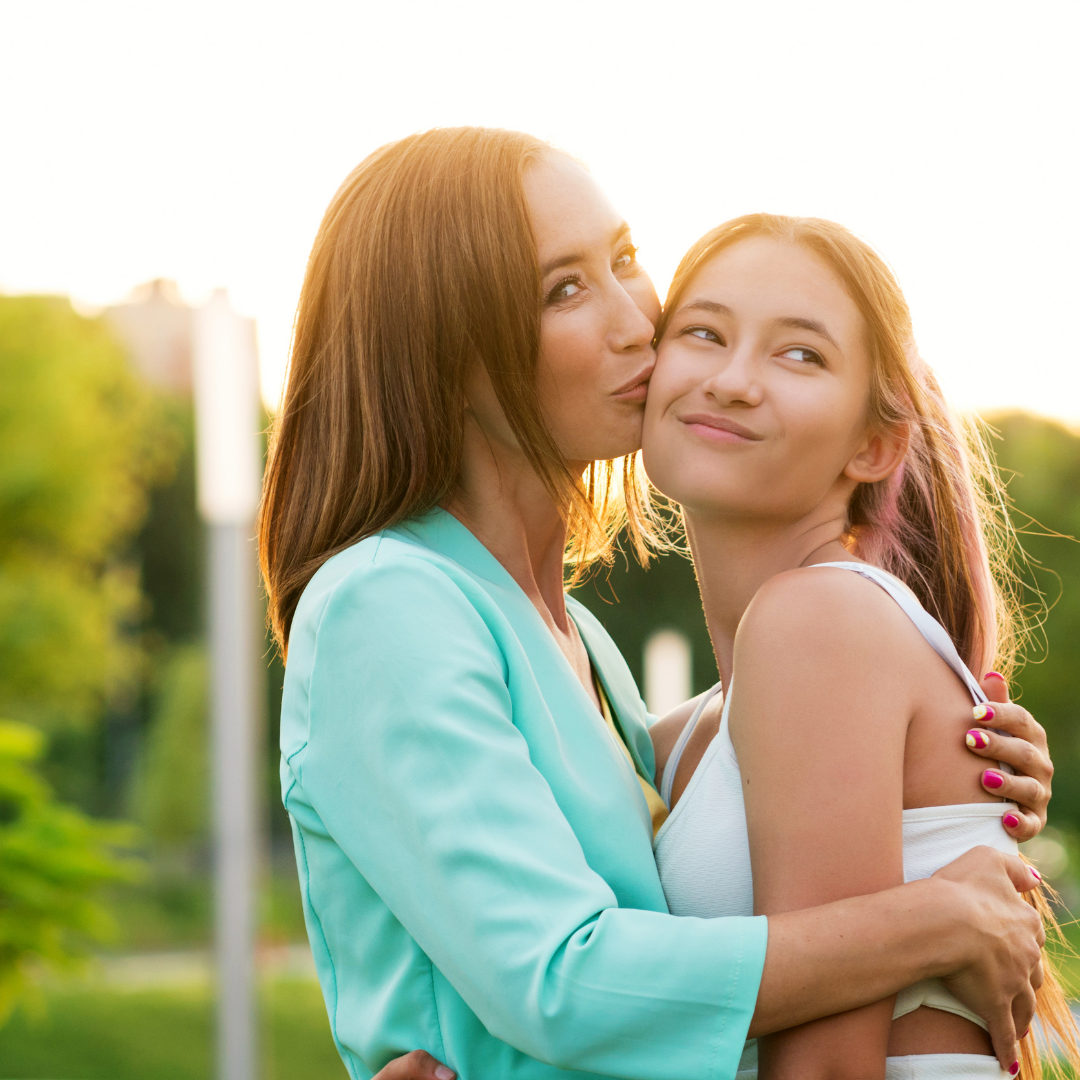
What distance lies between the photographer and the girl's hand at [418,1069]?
5.61 ft

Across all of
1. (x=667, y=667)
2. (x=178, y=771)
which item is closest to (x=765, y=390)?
(x=667, y=667)

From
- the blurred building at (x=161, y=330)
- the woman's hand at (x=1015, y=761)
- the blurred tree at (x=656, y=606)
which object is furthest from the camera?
the blurred building at (x=161, y=330)

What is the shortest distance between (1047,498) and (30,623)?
16.9 meters

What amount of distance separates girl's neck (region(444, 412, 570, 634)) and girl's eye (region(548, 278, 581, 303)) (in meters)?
0.26

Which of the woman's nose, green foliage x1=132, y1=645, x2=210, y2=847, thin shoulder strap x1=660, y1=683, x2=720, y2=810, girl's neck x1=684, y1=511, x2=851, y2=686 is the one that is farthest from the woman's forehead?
green foliage x1=132, y1=645, x2=210, y2=847

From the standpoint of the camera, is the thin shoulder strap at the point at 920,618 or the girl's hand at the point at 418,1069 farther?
the thin shoulder strap at the point at 920,618

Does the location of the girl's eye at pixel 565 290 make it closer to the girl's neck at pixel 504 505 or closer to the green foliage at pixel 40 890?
the girl's neck at pixel 504 505

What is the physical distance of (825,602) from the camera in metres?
1.78

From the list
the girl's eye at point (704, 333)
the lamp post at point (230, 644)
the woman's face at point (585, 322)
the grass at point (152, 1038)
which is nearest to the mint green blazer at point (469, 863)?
the woman's face at point (585, 322)

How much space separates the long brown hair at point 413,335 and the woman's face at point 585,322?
45 millimetres

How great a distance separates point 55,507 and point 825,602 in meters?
19.5

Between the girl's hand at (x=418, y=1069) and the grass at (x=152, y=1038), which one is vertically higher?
the girl's hand at (x=418, y=1069)

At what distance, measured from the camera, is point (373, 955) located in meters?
1.78

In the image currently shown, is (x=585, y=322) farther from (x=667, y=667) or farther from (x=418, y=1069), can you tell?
(x=667, y=667)
